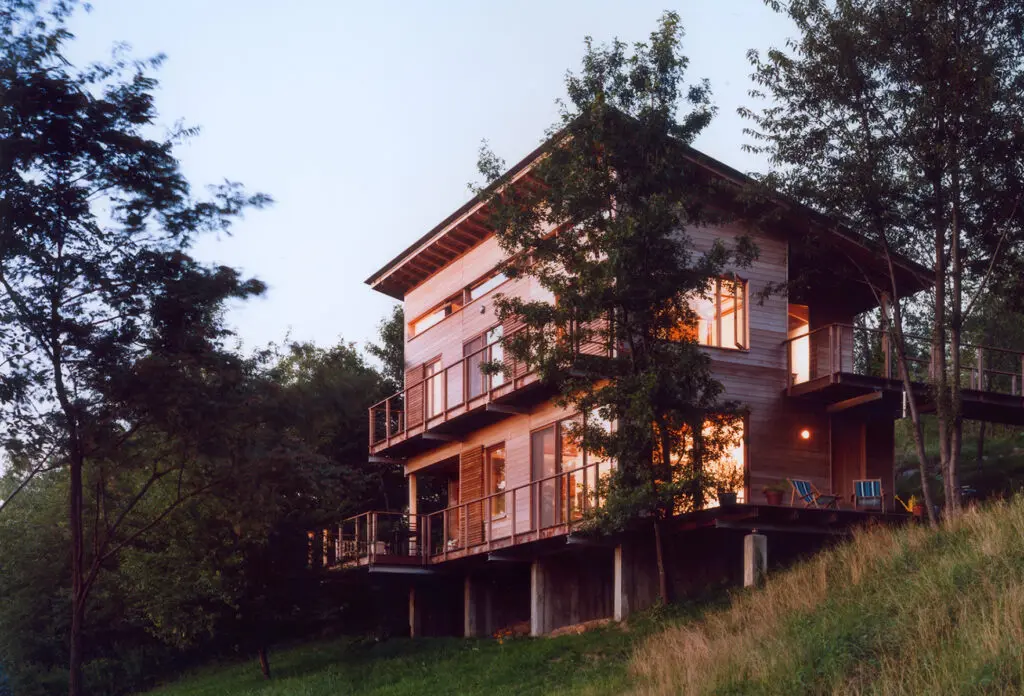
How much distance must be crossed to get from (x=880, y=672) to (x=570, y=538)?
38.2 feet

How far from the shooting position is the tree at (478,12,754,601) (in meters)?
24.0

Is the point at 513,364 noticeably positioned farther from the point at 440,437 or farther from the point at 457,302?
the point at 457,302

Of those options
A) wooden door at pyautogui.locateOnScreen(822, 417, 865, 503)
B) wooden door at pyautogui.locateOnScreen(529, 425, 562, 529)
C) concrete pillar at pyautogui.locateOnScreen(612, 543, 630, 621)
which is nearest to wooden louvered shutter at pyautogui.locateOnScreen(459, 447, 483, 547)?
→ wooden door at pyautogui.locateOnScreen(529, 425, 562, 529)

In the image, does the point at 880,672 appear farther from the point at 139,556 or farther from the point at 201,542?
the point at 139,556

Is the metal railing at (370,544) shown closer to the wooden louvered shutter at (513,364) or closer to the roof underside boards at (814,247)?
the wooden louvered shutter at (513,364)

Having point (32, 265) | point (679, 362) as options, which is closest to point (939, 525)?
point (679, 362)

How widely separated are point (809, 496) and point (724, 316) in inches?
170

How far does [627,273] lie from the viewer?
24.2 metres

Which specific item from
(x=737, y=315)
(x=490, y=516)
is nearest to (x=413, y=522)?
(x=490, y=516)

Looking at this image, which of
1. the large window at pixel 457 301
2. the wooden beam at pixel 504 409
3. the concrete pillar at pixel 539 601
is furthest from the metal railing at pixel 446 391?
the concrete pillar at pixel 539 601

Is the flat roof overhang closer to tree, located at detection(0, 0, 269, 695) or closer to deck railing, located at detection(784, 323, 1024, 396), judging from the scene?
deck railing, located at detection(784, 323, 1024, 396)

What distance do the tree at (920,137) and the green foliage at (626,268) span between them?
7.59ft

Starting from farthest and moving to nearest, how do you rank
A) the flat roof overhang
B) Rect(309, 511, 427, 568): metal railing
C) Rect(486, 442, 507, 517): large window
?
Rect(309, 511, 427, 568): metal railing → Rect(486, 442, 507, 517): large window → the flat roof overhang

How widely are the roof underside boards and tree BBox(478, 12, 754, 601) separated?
0.99 meters
